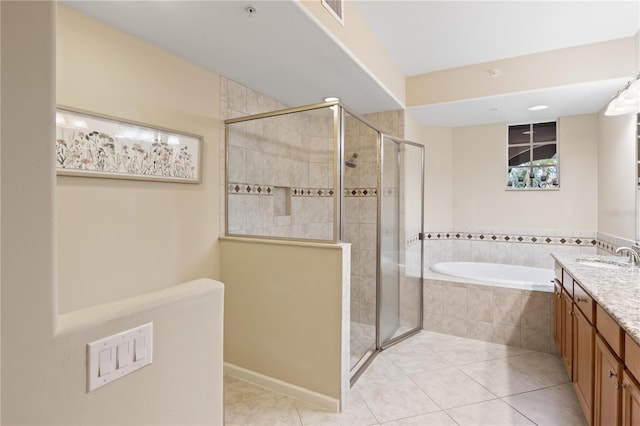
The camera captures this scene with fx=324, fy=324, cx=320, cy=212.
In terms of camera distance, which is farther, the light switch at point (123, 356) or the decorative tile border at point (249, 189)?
the decorative tile border at point (249, 189)

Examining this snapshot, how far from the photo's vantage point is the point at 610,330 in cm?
138

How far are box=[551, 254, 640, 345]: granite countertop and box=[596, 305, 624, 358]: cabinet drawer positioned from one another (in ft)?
0.17

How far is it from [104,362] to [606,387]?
194cm

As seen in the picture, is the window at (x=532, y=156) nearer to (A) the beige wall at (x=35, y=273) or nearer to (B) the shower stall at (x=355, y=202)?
(B) the shower stall at (x=355, y=202)

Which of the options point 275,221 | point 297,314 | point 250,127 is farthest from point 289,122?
point 297,314

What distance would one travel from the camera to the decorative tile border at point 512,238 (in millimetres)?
3533

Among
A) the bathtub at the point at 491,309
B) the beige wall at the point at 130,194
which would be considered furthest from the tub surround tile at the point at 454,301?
the beige wall at the point at 130,194

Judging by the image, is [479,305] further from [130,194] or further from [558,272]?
[130,194]

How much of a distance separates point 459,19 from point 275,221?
86.2 inches

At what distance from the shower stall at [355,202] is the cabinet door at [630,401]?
1594mm

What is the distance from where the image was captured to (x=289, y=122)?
3098 millimetres

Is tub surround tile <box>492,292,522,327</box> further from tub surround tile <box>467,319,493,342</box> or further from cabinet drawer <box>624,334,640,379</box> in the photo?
cabinet drawer <box>624,334,640,379</box>

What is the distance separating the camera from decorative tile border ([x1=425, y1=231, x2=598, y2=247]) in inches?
139

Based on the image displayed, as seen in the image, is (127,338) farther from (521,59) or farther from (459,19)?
(521,59)
